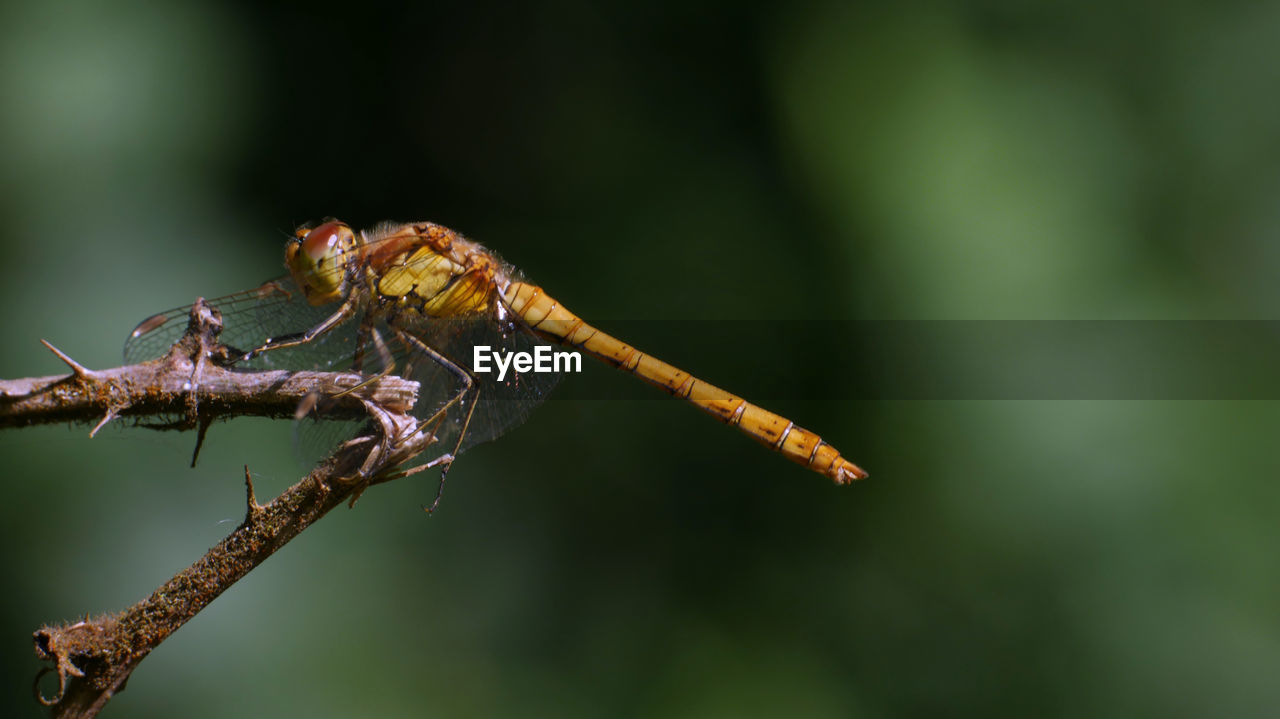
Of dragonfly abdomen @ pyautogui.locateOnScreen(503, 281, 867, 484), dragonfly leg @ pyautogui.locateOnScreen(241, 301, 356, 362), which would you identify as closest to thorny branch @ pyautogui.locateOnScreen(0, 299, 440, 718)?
dragonfly leg @ pyautogui.locateOnScreen(241, 301, 356, 362)

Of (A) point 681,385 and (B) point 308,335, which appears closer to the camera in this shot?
(B) point 308,335

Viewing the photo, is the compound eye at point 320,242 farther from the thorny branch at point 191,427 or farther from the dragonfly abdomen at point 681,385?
the thorny branch at point 191,427

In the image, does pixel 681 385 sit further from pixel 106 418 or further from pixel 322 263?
pixel 106 418

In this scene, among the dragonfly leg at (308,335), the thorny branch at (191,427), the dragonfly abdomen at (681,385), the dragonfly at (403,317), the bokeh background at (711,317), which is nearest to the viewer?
the thorny branch at (191,427)

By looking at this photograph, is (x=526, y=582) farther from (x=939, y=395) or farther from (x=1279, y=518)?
(x=1279, y=518)

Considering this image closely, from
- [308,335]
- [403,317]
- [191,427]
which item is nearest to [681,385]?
[403,317]

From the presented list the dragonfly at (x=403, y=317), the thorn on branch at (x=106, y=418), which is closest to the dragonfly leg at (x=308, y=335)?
the dragonfly at (x=403, y=317)

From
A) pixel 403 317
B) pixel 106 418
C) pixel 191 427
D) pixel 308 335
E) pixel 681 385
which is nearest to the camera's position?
pixel 106 418
